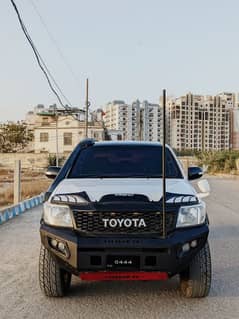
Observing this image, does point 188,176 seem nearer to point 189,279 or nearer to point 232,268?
point 232,268

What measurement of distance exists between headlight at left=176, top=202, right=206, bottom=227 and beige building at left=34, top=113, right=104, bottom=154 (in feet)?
204

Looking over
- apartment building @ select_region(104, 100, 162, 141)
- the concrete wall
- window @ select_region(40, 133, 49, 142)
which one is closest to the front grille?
apartment building @ select_region(104, 100, 162, 141)

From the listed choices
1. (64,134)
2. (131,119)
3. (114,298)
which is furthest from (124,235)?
(131,119)

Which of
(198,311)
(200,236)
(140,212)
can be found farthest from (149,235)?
(198,311)

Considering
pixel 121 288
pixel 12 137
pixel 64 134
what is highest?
pixel 64 134

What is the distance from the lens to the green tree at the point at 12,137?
86.8 metres

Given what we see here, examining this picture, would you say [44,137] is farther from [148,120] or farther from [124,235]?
[124,235]

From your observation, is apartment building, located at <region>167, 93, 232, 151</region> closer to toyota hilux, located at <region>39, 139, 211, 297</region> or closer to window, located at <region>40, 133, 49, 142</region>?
window, located at <region>40, 133, 49, 142</region>

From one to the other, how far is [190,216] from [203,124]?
249ft

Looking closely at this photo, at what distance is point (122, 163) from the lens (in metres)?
6.13

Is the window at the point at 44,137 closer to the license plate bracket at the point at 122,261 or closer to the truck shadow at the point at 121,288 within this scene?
the truck shadow at the point at 121,288

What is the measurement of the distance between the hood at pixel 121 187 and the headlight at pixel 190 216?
0.21 m

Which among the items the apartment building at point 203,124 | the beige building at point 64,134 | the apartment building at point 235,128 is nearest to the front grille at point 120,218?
the beige building at point 64,134

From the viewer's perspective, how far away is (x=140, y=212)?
182 inches
